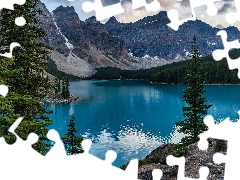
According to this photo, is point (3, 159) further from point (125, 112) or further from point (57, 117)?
point (125, 112)

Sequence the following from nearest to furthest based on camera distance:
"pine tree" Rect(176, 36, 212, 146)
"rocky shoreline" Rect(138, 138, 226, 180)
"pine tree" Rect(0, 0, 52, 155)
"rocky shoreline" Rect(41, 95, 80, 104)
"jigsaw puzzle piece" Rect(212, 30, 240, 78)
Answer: "jigsaw puzzle piece" Rect(212, 30, 240, 78)
"pine tree" Rect(0, 0, 52, 155)
"rocky shoreline" Rect(138, 138, 226, 180)
"pine tree" Rect(176, 36, 212, 146)
"rocky shoreline" Rect(41, 95, 80, 104)

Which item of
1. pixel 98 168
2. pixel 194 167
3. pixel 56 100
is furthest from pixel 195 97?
pixel 56 100

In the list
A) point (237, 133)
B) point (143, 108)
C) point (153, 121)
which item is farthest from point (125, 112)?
point (237, 133)

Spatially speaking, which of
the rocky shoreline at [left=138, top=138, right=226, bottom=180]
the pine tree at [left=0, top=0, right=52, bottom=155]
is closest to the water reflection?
the rocky shoreline at [left=138, top=138, right=226, bottom=180]

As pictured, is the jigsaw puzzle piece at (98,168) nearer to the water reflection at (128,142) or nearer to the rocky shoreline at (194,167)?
the rocky shoreline at (194,167)

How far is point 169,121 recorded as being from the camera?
2685 inches

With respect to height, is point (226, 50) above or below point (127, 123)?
above

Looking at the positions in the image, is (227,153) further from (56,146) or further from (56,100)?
(56,100)

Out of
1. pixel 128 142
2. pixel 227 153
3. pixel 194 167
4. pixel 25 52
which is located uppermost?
pixel 25 52

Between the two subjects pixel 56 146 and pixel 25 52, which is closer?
pixel 56 146

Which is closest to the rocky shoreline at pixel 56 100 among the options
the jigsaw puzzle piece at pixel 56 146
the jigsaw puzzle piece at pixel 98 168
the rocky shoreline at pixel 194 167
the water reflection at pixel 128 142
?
the water reflection at pixel 128 142

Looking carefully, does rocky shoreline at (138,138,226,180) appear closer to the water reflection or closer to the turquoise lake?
the turquoise lake

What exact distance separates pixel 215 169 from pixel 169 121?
5400 cm

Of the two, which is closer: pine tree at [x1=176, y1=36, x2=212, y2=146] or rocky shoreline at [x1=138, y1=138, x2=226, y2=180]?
rocky shoreline at [x1=138, y1=138, x2=226, y2=180]
